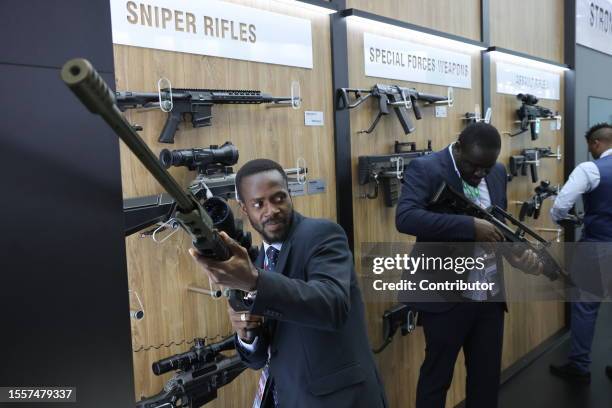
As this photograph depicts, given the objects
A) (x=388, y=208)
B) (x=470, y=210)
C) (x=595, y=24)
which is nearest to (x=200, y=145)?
(x=470, y=210)

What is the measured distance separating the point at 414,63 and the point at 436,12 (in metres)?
0.45

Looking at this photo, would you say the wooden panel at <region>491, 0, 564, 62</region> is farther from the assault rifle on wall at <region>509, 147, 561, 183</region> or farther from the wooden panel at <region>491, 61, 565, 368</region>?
the assault rifle on wall at <region>509, 147, 561, 183</region>

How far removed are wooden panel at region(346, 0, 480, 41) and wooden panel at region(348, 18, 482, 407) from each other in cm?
11

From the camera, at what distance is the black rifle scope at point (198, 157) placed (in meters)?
1.58

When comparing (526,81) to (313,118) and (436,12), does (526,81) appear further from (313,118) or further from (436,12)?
(313,118)

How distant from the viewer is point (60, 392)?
536 millimetres

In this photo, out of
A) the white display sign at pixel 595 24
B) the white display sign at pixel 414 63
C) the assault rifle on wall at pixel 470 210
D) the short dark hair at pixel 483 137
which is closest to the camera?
the short dark hair at pixel 483 137

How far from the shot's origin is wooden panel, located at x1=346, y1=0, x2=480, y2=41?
2645 mm

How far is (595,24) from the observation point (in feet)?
16.6

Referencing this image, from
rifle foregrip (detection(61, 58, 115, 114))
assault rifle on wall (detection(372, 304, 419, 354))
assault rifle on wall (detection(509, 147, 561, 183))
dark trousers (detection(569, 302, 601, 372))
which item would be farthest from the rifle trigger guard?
rifle foregrip (detection(61, 58, 115, 114))

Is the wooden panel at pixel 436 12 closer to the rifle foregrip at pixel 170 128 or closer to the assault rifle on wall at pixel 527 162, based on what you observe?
the assault rifle on wall at pixel 527 162

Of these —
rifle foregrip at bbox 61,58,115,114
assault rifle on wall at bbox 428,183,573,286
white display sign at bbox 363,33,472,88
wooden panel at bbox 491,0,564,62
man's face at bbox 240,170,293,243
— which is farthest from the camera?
wooden panel at bbox 491,0,564,62

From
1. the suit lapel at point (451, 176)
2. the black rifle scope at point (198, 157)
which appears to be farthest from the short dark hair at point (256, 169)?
the suit lapel at point (451, 176)

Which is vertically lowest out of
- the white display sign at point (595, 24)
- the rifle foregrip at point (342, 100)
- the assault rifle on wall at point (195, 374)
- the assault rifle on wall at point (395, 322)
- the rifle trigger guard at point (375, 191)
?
the assault rifle on wall at point (395, 322)
